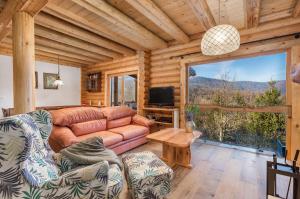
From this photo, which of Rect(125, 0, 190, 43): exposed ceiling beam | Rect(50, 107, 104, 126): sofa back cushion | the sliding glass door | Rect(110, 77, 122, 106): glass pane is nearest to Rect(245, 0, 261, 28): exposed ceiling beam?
Rect(125, 0, 190, 43): exposed ceiling beam

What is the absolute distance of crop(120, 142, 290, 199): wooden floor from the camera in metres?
1.92

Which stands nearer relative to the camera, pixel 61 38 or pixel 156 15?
pixel 156 15

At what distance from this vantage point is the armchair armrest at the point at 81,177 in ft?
3.38

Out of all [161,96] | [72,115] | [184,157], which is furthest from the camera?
[161,96]

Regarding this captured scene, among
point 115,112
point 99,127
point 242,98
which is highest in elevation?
point 242,98

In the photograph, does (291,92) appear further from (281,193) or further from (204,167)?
(204,167)

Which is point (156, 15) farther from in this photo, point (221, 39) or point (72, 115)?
point (72, 115)

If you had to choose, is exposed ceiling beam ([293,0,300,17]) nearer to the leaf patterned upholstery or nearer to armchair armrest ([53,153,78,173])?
the leaf patterned upholstery

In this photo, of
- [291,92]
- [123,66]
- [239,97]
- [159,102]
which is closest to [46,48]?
[123,66]

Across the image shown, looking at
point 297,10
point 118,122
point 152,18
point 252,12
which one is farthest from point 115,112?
point 297,10

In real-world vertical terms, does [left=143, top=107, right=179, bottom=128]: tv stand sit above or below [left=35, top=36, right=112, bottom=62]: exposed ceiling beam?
below

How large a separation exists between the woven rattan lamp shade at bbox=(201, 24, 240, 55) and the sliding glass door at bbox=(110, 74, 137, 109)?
12.4ft

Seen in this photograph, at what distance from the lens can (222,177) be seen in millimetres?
2293

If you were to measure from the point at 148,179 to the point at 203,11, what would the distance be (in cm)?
265
